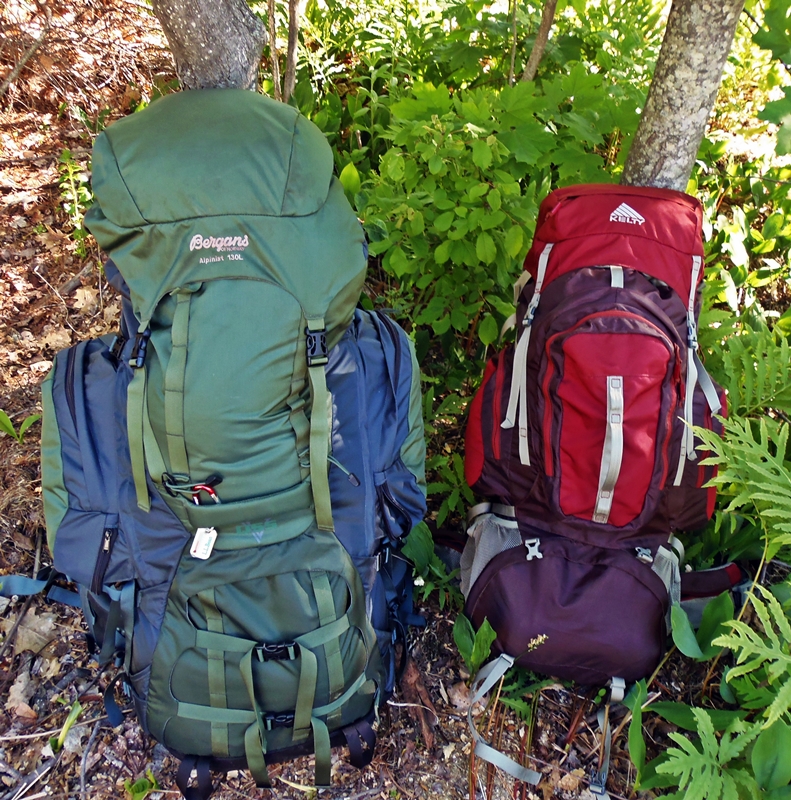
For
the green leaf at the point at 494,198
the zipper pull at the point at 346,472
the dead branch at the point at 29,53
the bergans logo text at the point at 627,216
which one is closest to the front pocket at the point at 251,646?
the zipper pull at the point at 346,472

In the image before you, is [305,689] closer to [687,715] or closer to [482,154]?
[687,715]

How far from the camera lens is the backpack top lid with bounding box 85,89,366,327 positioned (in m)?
1.48

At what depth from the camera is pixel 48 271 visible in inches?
110

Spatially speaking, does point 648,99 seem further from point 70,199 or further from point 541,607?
point 70,199

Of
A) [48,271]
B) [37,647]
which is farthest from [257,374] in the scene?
[48,271]

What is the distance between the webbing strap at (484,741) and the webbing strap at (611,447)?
Result: 561mm

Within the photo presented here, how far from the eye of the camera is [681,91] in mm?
1951

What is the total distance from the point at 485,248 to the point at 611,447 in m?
0.78

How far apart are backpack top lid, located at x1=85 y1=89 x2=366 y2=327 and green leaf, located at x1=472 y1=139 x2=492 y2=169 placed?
531 millimetres

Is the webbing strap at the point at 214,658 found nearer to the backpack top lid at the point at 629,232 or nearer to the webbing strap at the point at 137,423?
the webbing strap at the point at 137,423

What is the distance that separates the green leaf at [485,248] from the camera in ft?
6.88

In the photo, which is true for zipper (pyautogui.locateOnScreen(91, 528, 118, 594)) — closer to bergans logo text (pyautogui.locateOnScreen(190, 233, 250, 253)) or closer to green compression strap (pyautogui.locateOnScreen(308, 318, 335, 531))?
green compression strap (pyautogui.locateOnScreen(308, 318, 335, 531))

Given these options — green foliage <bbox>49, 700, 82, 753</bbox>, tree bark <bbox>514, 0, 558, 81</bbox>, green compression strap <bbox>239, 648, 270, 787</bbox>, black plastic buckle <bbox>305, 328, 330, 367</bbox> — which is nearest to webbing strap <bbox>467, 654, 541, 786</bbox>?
green compression strap <bbox>239, 648, 270, 787</bbox>

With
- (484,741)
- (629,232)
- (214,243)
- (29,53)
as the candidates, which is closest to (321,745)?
(484,741)
